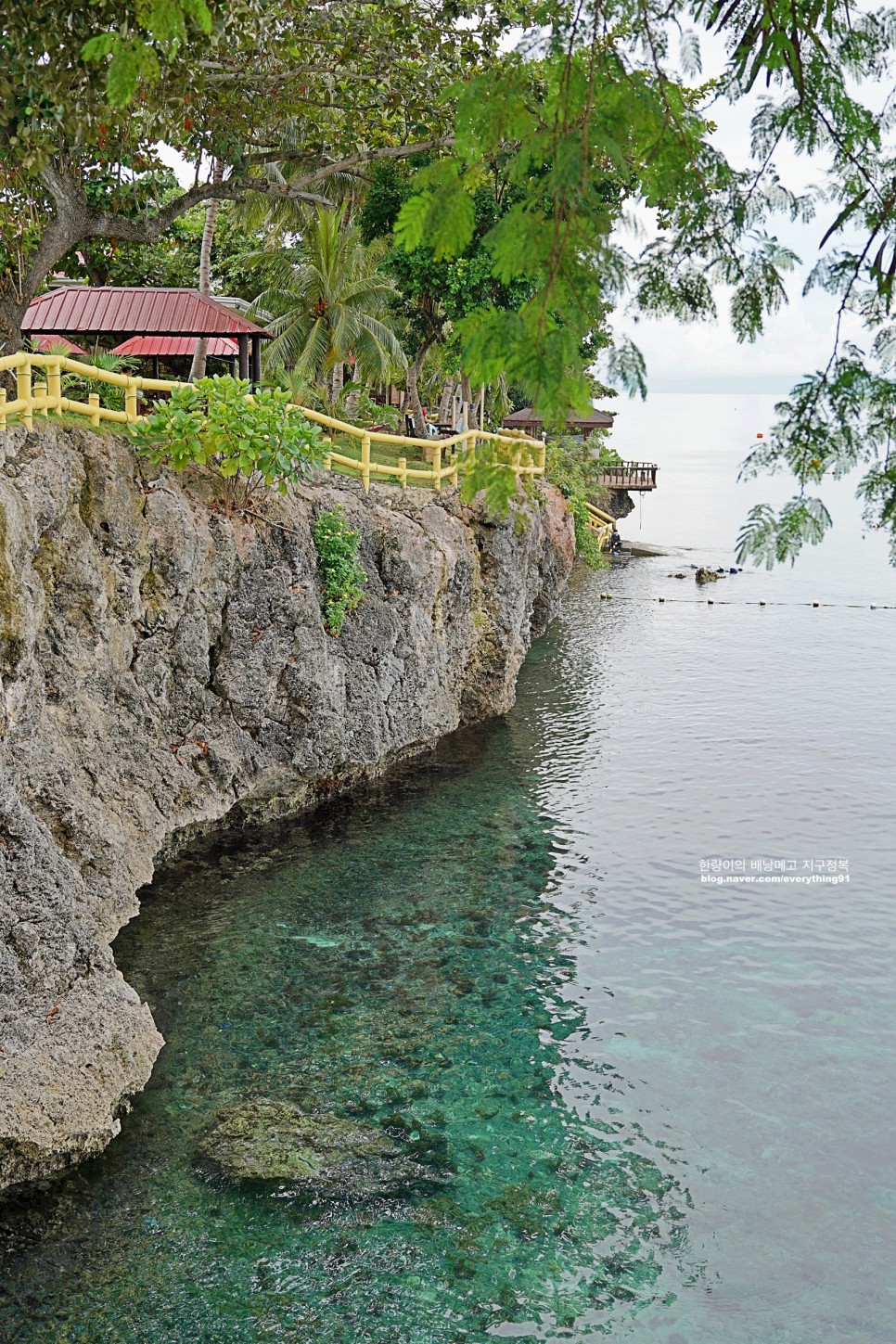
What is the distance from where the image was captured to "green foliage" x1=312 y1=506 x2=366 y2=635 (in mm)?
19891

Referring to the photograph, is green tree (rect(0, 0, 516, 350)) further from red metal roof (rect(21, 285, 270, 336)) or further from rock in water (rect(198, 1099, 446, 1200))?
rock in water (rect(198, 1099, 446, 1200))

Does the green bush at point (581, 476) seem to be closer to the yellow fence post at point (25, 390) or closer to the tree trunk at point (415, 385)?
the tree trunk at point (415, 385)

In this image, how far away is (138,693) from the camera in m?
16.2

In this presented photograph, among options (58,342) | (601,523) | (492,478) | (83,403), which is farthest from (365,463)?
(601,523)

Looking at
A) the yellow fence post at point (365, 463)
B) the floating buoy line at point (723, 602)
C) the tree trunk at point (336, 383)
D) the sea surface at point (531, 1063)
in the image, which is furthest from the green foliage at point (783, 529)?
the floating buoy line at point (723, 602)

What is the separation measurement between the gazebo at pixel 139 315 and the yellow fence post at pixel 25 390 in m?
12.0

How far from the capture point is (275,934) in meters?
15.9

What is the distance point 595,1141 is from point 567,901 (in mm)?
6089

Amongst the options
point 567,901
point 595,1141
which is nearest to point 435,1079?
point 595,1141

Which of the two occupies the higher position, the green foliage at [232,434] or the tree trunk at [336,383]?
the tree trunk at [336,383]

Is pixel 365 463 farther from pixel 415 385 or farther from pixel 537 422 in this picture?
pixel 537 422

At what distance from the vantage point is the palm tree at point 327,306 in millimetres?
37281

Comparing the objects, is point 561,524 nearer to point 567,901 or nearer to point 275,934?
point 567,901

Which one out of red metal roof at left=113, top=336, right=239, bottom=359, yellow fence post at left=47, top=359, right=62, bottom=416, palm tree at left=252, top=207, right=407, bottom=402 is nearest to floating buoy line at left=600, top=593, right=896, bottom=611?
palm tree at left=252, top=207, right=407, bottom=402
